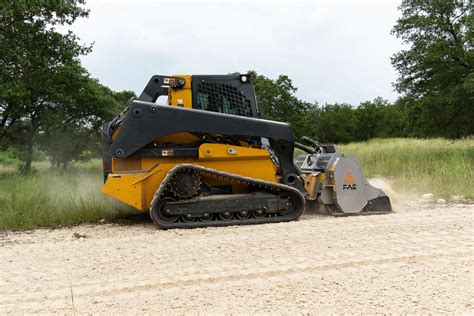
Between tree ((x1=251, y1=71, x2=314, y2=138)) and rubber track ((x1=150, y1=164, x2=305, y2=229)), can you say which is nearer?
rubber track ((x1=150, y1=164, x2=305, y2=229))

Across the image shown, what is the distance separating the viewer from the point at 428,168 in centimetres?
1196

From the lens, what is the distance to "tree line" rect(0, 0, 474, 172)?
1297 centimetres

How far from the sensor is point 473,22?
14.6m

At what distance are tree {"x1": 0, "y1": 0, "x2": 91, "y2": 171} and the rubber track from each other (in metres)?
7.84

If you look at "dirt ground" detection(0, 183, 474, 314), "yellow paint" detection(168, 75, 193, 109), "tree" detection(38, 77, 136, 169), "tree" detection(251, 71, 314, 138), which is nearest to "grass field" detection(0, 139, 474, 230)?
"dirt ground" detection(0, 183, 474, 314)

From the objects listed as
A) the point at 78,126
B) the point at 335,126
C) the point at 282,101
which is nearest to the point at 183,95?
the point at 78,126

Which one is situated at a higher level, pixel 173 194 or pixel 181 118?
pixel 181 118

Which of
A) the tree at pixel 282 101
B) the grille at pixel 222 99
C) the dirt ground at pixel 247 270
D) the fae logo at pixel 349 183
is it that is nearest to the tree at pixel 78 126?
the grille at pixel 222 99

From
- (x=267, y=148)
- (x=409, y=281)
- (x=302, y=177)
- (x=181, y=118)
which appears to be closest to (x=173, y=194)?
(x=181, y=118)

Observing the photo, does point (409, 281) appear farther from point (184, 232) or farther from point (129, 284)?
point (184, 232)

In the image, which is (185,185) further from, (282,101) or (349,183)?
(282,101)

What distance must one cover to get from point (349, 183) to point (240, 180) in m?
1.82

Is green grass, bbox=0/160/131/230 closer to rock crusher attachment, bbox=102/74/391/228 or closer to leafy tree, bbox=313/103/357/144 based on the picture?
rock crusher attachment, bbox=102/74/391/228

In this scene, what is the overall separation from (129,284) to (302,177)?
13.7 feet
